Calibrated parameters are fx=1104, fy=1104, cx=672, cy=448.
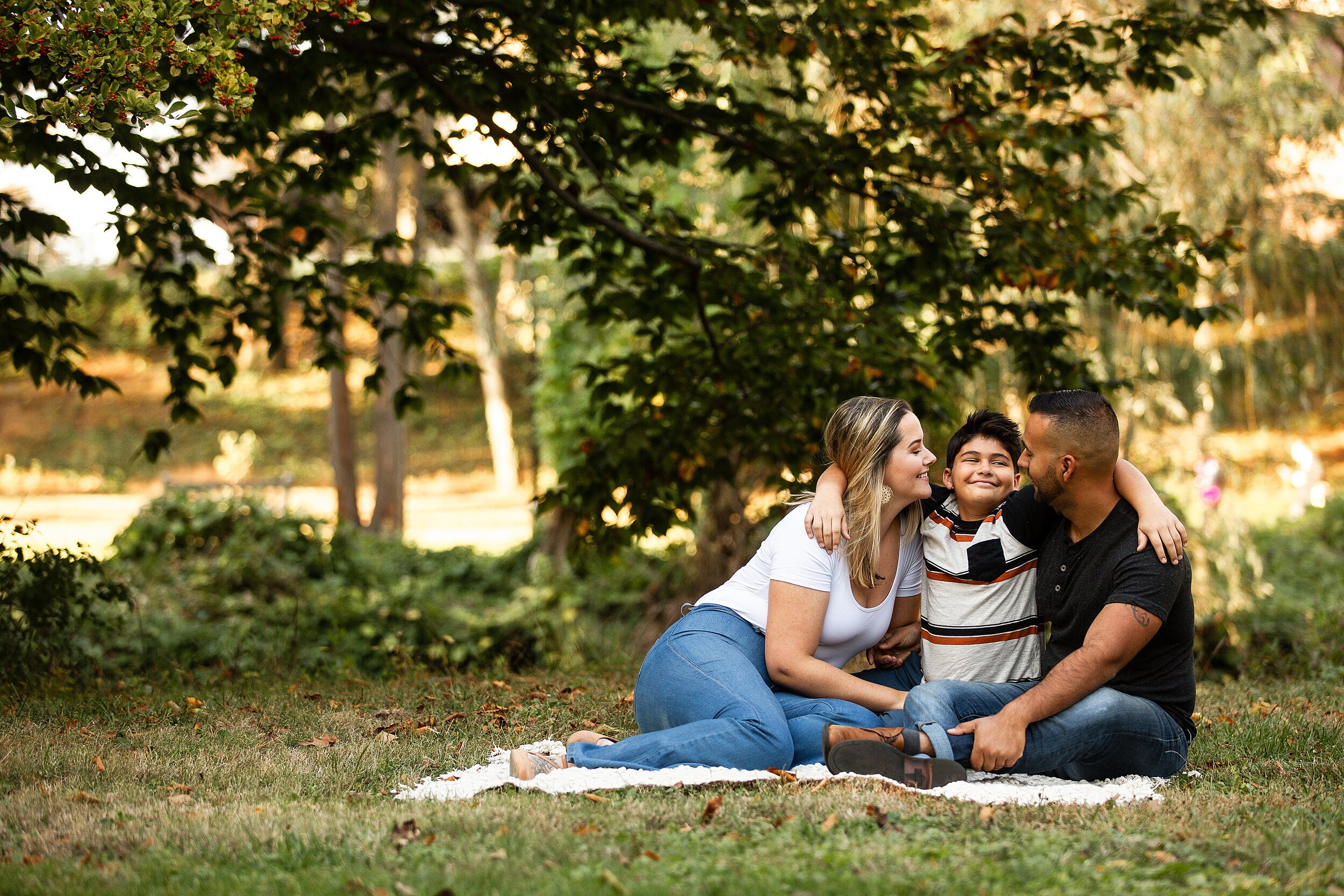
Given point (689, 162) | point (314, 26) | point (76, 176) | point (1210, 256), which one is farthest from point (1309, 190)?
point (76, 176)

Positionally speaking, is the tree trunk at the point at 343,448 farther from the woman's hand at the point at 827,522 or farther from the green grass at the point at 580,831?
the woman's hand at the point at 827,522

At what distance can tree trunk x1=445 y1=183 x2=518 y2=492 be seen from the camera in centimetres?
1962

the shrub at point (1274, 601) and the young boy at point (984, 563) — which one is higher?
the young boy at point (984, 563)

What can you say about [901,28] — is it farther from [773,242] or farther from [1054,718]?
[1054,718]

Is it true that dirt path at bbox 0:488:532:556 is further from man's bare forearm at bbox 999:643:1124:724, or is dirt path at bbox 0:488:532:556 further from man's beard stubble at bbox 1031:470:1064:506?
man's bare forearm at bbox 999:643:1124:724

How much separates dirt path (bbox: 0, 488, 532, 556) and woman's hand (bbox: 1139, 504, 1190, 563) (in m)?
15.1

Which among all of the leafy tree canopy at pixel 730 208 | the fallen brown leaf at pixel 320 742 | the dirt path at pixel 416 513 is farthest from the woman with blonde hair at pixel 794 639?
the dirt path at pixel 416 513

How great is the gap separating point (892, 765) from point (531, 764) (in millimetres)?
1111

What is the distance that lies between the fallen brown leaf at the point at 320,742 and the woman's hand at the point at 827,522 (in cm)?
198

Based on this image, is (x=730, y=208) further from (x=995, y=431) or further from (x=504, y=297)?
(x=504, y=297)

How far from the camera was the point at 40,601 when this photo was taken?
570 centimetres

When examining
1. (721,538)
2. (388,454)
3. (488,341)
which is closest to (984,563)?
(721,538)

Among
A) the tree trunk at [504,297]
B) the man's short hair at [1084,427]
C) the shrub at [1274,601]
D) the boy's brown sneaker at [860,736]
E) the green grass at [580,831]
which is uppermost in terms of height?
the tree trunk at [504,297]

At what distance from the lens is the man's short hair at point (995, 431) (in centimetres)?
375
